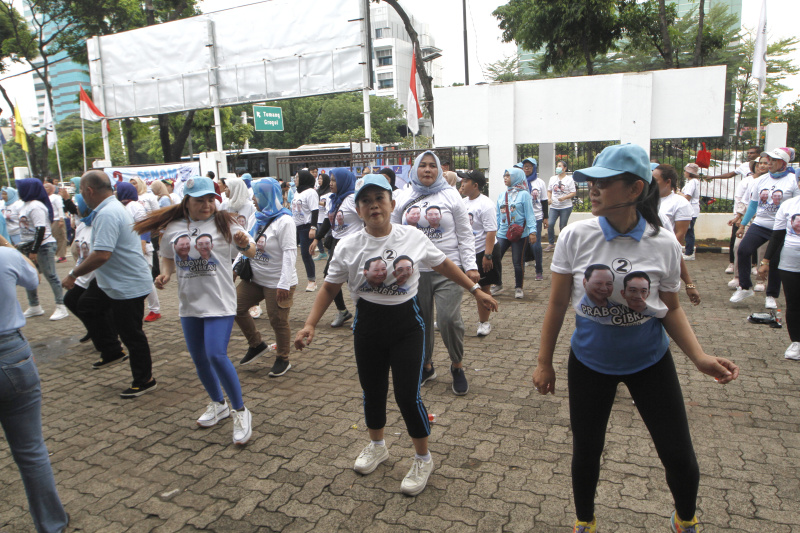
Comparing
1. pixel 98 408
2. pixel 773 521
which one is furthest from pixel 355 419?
pixel 773 521

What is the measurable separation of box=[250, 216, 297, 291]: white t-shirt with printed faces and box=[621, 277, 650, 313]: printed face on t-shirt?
11.0ft

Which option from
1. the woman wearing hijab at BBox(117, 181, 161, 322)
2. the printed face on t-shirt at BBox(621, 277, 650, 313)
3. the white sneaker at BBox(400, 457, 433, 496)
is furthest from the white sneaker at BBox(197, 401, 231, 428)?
the printed face on t-shirt at BBox(621, 277, 650, 313)

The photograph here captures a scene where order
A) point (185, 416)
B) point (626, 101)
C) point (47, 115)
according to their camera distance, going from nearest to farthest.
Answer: point (185, 416) → point (626, 101) → point (47, 115)

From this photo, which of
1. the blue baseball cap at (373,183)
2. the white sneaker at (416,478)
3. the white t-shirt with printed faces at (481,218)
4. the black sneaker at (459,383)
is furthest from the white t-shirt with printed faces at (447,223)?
the white sneaker at (416,478)

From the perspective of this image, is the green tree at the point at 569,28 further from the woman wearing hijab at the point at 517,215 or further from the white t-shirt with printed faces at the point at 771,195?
the white t-shirt with printed faces at the point at 771,195

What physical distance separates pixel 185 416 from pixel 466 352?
280 cm

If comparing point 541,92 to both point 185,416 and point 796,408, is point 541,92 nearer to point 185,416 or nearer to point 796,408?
point 796,408

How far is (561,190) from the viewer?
11203mm

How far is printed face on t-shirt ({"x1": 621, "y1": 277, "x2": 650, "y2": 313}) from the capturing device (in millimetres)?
2363

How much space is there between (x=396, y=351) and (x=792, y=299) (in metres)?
4.15

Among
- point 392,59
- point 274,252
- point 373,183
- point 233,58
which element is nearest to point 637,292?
point 373,183

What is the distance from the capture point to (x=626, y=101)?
41.9 ft

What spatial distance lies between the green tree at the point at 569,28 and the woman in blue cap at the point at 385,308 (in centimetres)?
2109

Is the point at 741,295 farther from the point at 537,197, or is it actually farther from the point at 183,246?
the point at 183,246
